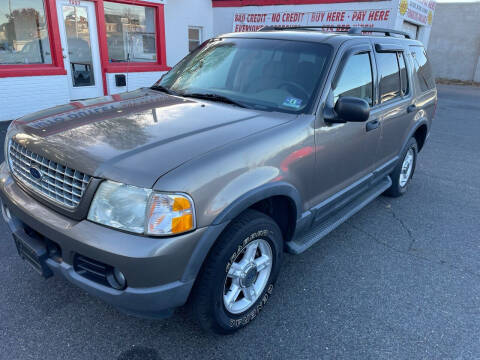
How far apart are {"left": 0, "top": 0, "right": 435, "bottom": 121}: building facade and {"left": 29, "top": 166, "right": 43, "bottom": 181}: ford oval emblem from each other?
2.76 m

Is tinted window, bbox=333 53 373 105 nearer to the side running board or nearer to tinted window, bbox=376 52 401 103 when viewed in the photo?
tinted window, bbox=376 52 401 103

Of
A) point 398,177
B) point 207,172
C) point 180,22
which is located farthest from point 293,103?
point 180,22

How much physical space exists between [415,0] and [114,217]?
13957mm

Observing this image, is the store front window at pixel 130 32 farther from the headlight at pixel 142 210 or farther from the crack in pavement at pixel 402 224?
the headlight at pixel 142 210

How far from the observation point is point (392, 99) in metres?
3.92

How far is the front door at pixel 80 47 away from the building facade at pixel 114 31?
2 centimetres

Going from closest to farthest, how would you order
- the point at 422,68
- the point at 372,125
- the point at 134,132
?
the point at 134,132
the point at 372,125
the point at 422,68

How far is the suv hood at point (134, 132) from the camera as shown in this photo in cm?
200

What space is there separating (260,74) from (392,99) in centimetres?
160

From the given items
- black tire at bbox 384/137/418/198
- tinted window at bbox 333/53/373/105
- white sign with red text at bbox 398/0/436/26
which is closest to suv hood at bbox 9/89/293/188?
tinted window at bbox 333/53/373/105

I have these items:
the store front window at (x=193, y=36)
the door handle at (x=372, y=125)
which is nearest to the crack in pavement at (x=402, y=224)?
the door handle at (x=372, y=125)

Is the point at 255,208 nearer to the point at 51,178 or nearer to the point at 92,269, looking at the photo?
the point at 92,269

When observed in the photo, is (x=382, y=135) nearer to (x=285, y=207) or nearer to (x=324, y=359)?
(x=285, y=207)

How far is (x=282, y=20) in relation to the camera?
13289 millimetres
